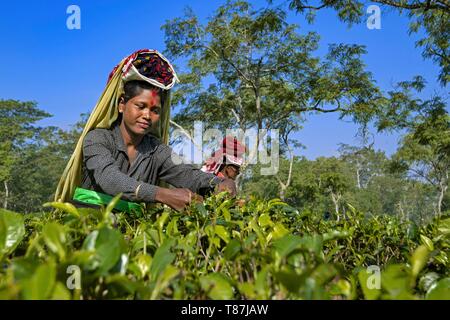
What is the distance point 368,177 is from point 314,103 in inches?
1941

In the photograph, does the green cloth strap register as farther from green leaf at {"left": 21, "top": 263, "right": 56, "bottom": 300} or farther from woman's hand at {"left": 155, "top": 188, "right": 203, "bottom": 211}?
green leaf at {"left": 21, "top": 263, "right": 56, "bottom": 300}

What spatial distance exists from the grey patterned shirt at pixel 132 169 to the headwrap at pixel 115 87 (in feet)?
0.21

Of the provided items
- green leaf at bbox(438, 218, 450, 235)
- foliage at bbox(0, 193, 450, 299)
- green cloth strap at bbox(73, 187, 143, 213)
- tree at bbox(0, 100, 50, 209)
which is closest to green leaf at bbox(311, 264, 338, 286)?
foliage at bbox(0, 193, 450, 299)

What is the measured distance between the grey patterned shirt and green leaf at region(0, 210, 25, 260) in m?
0.97

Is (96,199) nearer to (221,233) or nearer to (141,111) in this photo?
(141,111)

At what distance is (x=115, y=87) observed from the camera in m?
2.27

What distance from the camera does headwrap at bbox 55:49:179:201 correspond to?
2182 mm

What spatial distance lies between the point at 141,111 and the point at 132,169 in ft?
1.05

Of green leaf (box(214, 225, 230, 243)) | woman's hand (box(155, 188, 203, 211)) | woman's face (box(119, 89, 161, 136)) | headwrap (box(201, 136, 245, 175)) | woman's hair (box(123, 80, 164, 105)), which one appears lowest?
green leaf (box(214, 225, 230, 243))

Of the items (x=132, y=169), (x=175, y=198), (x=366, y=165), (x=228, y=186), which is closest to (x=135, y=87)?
(x=132, y=169)

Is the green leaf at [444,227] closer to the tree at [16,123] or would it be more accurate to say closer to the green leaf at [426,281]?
the green leaf at [426,281]

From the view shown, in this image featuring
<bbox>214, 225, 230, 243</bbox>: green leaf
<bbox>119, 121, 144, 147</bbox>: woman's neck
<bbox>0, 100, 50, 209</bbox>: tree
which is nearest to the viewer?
<bbox>214, 225, 230, 243</bbox>: green leaf

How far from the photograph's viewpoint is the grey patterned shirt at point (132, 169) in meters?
1.69
